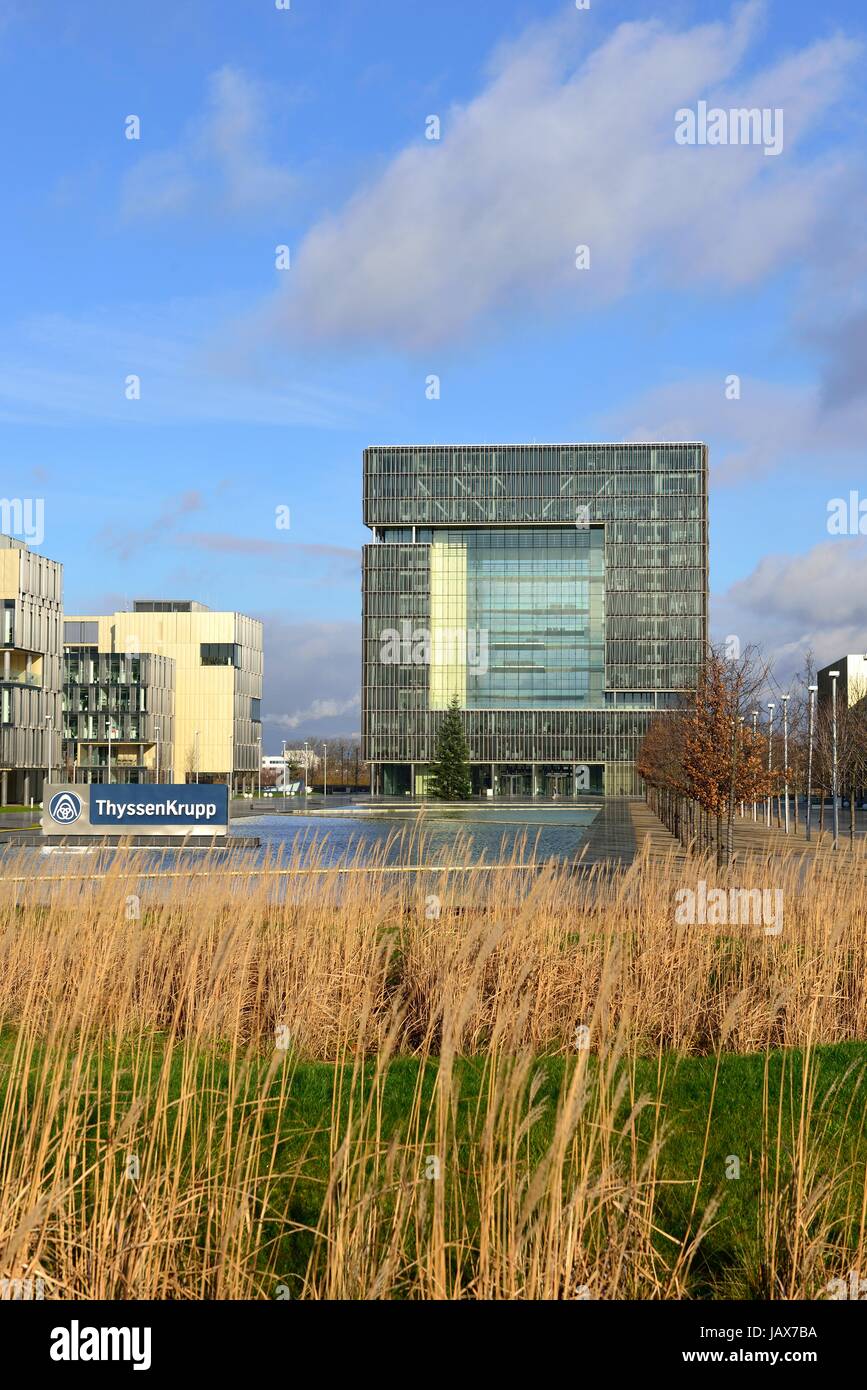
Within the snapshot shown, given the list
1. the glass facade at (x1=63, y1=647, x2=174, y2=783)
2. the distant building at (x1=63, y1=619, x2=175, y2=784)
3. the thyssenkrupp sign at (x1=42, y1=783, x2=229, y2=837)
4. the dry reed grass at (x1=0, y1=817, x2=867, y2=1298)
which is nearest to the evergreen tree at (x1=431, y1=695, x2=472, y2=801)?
A: the distant building at (x1=63, y1=619, x2=175, y2=784)

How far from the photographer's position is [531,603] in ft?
300

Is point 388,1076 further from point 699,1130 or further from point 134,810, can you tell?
point 134,810

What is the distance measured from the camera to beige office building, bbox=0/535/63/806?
Result: 58250mm

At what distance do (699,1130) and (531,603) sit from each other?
86800mm

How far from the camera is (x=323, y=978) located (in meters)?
7.39

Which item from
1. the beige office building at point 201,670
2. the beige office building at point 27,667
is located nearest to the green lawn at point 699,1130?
the beige office building at point 27,667

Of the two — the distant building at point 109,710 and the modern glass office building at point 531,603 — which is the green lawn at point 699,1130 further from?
the modern glass office building at point 531,603

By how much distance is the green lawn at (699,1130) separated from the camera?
427cm

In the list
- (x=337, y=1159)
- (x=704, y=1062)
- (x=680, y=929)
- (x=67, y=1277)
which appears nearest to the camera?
(x=337, y=1159)

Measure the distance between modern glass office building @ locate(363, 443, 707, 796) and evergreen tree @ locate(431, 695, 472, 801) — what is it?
12.1 metres
